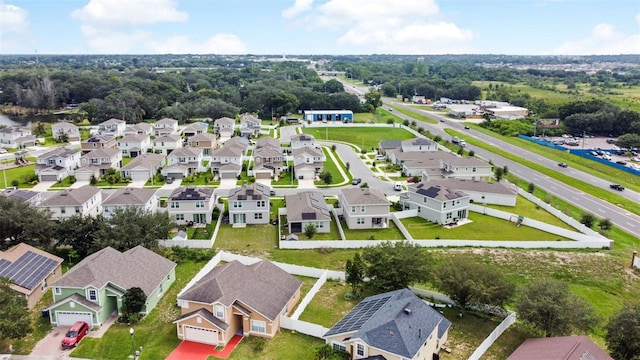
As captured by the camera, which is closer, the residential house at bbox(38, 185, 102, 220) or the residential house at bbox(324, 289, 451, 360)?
the residential house at bbox(324, 289, 451, 360)

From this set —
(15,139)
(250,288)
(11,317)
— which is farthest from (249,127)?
(11,317)

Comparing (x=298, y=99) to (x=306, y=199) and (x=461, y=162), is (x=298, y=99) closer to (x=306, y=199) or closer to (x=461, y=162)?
(x=461, y=162)

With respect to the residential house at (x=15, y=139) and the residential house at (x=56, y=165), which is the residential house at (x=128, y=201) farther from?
the residential house at (x=15, y=139)

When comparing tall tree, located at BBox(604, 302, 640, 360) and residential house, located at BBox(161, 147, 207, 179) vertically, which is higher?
residential house, located at BBox(161, 147, 207, 179)

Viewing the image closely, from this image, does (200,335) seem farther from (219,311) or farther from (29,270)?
(29,270)

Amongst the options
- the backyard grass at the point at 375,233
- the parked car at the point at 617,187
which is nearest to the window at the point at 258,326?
the backyard grass at the point at 375,233

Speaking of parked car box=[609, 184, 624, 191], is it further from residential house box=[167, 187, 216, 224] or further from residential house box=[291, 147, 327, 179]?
residential house box=[167, 187, 216, 224]

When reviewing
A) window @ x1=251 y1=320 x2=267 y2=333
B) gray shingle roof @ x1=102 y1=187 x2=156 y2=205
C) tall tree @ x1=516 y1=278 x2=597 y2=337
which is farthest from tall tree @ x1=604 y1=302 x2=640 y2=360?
gray shingle roof @ x1=102 y1=187 x2=156 y2=205
